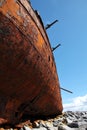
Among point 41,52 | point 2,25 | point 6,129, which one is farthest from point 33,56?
point 6,129

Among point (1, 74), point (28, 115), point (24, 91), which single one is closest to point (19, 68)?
point (1, 74)

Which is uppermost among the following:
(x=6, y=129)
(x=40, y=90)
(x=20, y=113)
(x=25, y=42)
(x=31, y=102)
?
(x=25, y=42)

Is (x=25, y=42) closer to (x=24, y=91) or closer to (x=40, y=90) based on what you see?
(x=24, y=91)

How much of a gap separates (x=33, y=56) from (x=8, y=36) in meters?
0.87

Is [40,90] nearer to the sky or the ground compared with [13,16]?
nearer to the ground

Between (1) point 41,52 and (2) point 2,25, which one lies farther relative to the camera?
(1) point 41,52

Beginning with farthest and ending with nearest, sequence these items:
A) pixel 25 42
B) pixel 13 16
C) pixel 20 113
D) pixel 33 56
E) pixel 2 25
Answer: pixel 20 113
pixel 33 56
pixel 25 42
pixel 13 16
pixel 2 25

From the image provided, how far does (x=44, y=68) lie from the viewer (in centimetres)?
463

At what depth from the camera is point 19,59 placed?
357 centimetres

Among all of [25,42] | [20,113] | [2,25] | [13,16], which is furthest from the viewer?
[20,113]

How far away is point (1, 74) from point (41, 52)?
122 cm

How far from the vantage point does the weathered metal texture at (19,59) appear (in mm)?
3214

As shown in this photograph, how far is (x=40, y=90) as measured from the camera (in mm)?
4852

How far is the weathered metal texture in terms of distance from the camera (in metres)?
3.21
